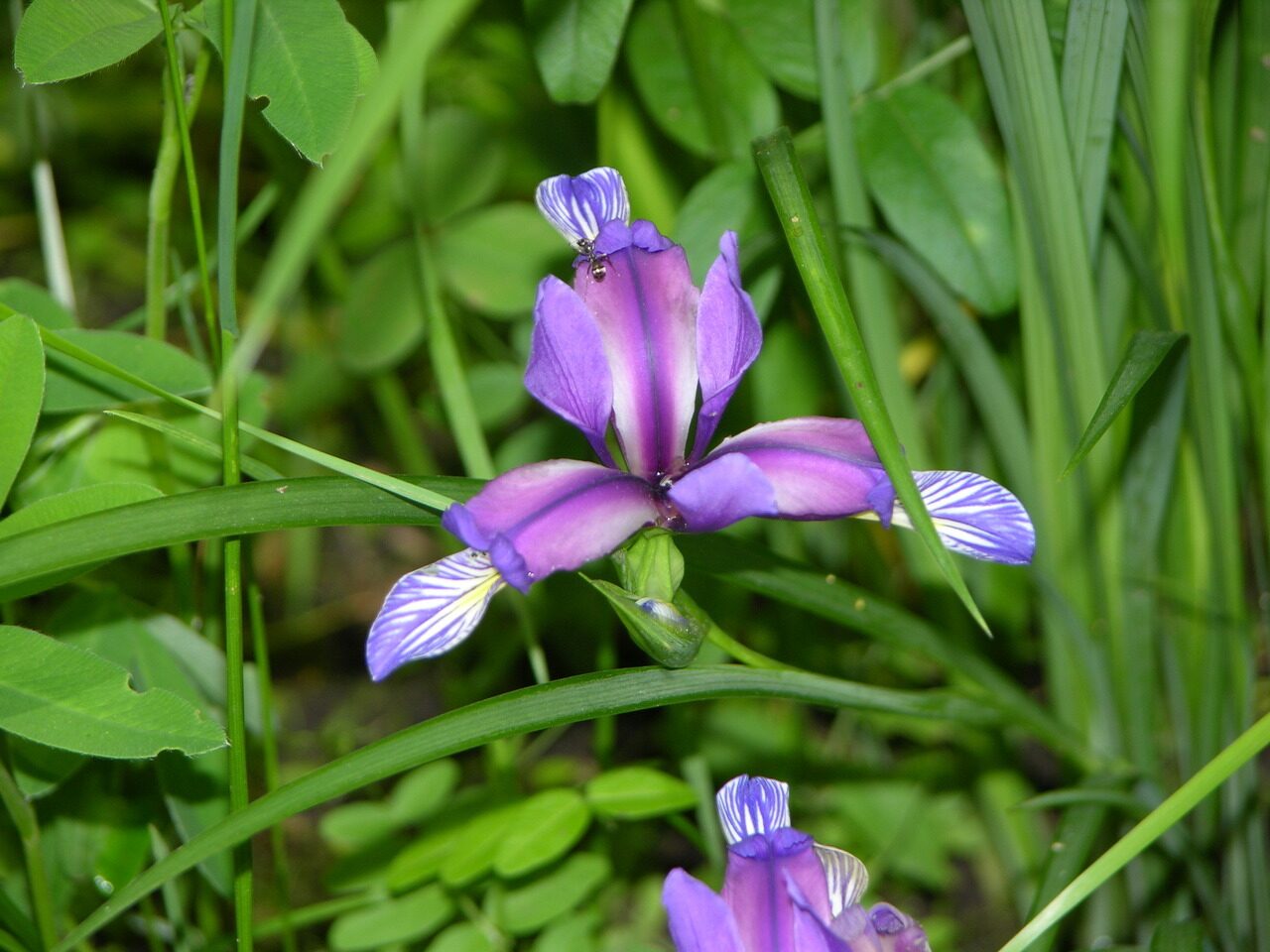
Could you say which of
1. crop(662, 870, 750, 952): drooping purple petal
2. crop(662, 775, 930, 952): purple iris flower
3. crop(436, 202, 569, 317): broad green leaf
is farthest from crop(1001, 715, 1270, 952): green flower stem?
crop(436, 202, 569, 317): broad green leaf

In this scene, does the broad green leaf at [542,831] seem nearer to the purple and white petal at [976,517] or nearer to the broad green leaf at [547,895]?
the broad green leaf at [547,895]

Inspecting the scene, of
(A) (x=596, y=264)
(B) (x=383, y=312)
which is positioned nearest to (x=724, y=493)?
(A) (x=596, y=264)

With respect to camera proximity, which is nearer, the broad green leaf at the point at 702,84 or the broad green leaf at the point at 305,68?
the broad green leaf at the point at 305,68

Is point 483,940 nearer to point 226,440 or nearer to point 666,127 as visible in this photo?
point 226,440

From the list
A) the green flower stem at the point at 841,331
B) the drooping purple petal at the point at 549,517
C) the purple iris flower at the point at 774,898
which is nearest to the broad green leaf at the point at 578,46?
the green flower stem at the point at 841,331

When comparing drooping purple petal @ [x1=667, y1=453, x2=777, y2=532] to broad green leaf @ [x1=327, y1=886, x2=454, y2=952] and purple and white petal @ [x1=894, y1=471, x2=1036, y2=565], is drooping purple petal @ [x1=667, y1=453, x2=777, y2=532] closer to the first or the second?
purple and white petal @ [x1=894, y1=471, x2=1036, y2=565]
